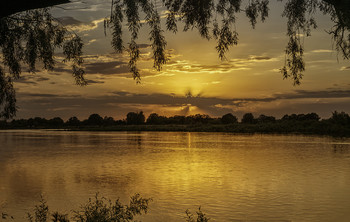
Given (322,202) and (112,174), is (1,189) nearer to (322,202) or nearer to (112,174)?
(112,174)

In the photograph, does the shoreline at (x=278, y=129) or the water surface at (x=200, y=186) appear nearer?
the water surface at (x=200, y=186)

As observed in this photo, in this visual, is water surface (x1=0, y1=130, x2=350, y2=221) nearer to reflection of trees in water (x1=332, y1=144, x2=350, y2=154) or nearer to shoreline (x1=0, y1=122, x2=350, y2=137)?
reflection of trees in water (x1=332, y1=144, x2=350, y2=154)

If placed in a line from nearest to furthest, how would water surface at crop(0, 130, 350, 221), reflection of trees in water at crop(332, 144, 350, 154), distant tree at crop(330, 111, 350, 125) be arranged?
water surface at crop(0, 130, 350, 221)
reflection of trees in water at crop(332, 144, 350, 154)
distant tree at crop(330, 111, 350, 125)

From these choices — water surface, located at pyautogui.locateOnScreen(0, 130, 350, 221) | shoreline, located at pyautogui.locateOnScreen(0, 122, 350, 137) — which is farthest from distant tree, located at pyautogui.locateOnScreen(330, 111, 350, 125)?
water surface, located at pyautogui.locateOnScreen(0, 130, 350, 221)

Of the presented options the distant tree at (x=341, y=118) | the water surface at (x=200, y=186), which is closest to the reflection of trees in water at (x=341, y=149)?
the water surface at (x=200, y=186)

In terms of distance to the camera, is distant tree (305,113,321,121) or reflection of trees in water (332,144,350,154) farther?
distant tree (305,113,321,121)

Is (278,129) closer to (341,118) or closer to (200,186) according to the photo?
(341,118)

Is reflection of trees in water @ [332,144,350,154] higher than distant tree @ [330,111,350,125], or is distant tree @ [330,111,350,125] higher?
distant tree @ [330,111,350,125]

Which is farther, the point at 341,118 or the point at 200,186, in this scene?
the point at 341,118

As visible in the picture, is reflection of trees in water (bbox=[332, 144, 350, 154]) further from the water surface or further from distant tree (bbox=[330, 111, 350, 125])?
distant tree (bbox=[330, 111, 350, 125])

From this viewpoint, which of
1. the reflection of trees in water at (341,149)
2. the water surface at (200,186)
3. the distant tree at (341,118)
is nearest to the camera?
the water surface at (200,186)

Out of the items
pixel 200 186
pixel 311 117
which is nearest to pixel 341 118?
pixel 311 117

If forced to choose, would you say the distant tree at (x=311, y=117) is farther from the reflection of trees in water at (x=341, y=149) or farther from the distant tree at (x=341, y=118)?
the reflection of trees in water at (x=341, y=149)

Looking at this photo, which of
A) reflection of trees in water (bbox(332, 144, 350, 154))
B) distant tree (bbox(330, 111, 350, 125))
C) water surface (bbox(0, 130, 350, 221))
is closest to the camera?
water surface (bbox(0, 130, 350, 221))
